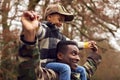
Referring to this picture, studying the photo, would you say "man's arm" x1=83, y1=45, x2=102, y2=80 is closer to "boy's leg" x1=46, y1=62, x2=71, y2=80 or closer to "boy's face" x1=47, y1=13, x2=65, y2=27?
"boy's face" x1=47, y1=13, x2=65, y2=27

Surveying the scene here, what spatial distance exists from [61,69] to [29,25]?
0.69 m

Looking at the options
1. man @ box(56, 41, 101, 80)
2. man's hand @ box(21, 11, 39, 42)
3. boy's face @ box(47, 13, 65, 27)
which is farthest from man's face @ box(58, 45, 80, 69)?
man's hand @ box(21, 11, 39, 42)

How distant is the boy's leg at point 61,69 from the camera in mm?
2066

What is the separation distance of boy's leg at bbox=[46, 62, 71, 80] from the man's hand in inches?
24.6

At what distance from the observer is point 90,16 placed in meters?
11.4

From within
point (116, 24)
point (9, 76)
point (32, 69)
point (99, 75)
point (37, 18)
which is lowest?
point (99, 75)

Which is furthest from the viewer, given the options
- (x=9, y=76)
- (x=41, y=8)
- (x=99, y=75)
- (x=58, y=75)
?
(x=99, y=75)

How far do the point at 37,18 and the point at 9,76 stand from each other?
24.8 feet

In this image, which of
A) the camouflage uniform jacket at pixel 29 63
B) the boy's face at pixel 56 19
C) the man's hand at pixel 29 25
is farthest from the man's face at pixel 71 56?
the man's hand at pixel 29 25

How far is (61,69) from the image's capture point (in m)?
2.09

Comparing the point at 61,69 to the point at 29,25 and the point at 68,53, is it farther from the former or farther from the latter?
the point at 29,25

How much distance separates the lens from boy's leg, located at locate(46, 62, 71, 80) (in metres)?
2.07

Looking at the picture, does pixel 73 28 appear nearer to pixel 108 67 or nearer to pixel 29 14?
pixel 108 67

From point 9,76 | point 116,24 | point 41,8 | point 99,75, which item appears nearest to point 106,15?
point 116,24
